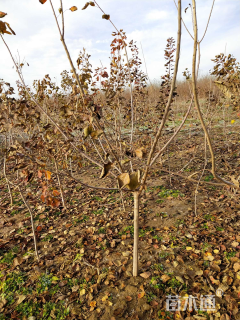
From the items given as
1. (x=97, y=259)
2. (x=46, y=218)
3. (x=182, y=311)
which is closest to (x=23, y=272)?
(x=97, y=259)

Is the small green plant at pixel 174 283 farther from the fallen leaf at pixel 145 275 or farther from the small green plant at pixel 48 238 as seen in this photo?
the small green plant at pixel 48 238

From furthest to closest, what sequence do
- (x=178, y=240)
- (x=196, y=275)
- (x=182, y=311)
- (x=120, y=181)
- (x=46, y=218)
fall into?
(x=46, y=218), (x=178, y=240), (x=196, y=275), (x=182, y=311), (x=120, y=181)

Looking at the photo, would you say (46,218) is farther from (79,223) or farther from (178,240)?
(178,240)

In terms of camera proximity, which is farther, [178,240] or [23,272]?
[178,240]

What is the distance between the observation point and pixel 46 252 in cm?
250

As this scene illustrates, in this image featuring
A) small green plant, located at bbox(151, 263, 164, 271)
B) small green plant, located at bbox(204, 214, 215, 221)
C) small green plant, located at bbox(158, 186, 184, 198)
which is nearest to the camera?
small green plant, located at bbox(151, 263, 164, 271)

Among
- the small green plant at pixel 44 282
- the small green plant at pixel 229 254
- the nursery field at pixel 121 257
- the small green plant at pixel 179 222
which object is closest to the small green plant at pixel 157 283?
the nursery field at pixel 121 257

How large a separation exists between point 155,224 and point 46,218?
5.70 feet

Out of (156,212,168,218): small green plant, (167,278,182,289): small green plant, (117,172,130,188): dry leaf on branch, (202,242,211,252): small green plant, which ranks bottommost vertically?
(167,278,182,289): small green plant

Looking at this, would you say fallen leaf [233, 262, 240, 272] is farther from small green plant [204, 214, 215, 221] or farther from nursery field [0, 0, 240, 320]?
small green plant [204, 214, 215, 221]

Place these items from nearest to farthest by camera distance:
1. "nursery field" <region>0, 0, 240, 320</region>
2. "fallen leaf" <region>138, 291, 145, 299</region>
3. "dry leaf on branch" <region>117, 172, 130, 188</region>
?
"dry leaf on branch" <region>117, 172, 130, 188</region>
"nursery field" <region>0, 0, 240, 320</region>
"fallen leaf" <region>138, 291, 145, 299</region>

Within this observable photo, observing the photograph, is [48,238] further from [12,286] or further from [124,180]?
[124,180]

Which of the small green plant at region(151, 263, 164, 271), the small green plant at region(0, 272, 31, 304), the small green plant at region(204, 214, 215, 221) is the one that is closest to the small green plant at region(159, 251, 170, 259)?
the small green plant at region(151, 263, 164, 271)

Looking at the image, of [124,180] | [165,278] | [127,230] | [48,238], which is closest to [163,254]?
[165,278]
